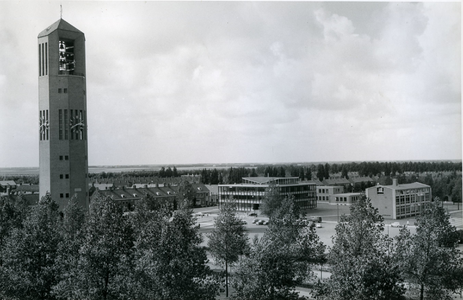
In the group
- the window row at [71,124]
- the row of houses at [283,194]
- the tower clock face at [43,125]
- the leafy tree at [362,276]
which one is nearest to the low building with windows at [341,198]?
the row of houses at [283,194]

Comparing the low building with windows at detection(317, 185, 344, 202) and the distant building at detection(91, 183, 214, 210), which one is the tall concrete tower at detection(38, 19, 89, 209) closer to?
the distant building at detection(91, 183, 214, 210)

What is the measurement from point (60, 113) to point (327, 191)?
87657 millimetres

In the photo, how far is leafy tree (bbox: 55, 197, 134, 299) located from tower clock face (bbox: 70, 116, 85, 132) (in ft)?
142

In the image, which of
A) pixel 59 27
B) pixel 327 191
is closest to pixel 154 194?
pixel 327 191

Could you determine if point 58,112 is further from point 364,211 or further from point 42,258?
point 364,211

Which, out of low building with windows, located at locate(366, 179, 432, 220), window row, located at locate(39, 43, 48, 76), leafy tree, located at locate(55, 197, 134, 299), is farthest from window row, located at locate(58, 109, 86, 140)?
low building with windows, located at locate(366, 179, 432, 220)

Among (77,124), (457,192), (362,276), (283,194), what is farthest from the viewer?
(457,192)

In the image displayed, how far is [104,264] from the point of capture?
2606 centimetres

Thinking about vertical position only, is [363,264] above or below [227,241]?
above

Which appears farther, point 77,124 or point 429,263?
point 77,124

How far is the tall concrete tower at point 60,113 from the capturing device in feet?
218

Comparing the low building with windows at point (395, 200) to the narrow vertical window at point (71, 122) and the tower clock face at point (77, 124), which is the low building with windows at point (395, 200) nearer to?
the tower clock face at point (77, 124)

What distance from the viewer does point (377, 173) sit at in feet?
656

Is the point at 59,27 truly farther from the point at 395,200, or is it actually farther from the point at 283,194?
the point at 395,200
